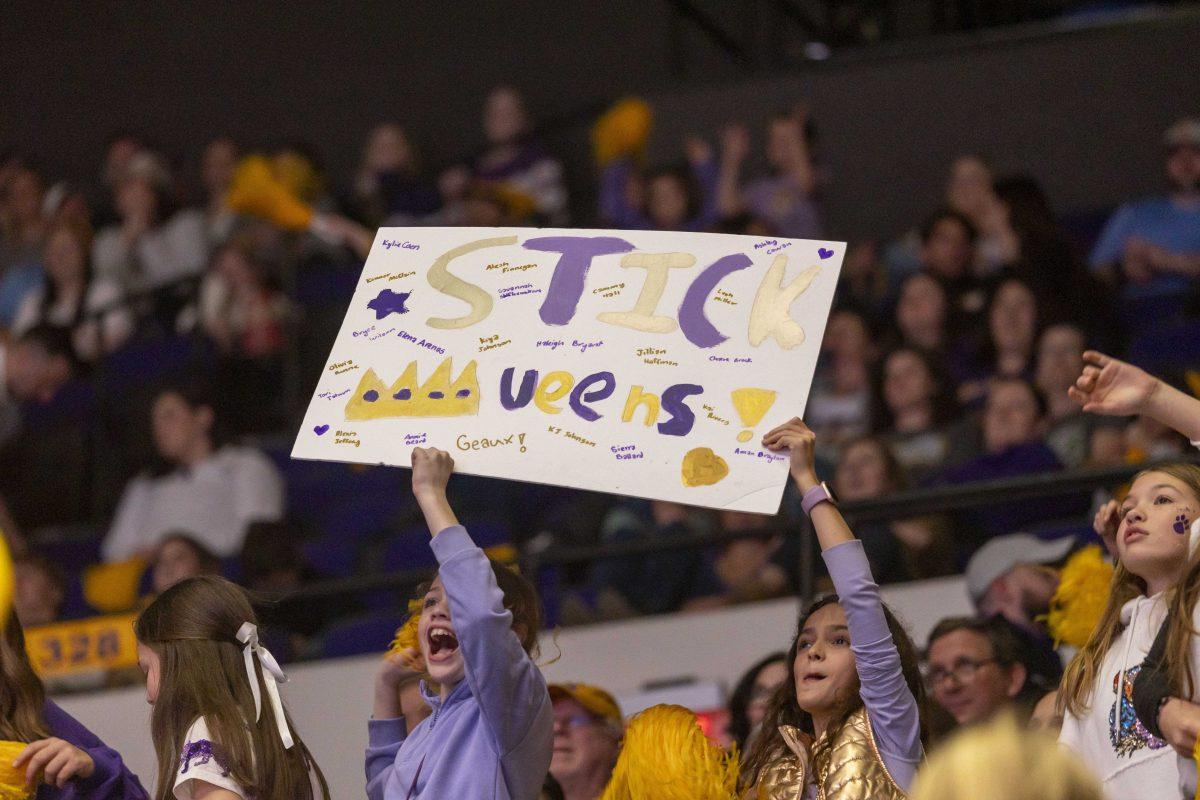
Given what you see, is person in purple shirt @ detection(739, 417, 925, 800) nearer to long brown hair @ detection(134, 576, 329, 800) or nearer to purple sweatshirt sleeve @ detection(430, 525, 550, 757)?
purple sweatshirt sleeve @ detection(430, 525, 550, 757)

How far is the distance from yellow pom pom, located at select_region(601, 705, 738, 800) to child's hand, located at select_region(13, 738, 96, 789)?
898 millimetres

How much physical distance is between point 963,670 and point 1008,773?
229cm

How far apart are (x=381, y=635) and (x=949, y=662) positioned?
1978 millimetres

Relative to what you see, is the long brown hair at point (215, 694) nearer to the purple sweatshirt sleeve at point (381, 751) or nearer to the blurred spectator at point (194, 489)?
the purple sweatshirt sleeve at point (381, 751)

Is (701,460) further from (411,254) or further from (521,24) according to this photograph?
(521,24)

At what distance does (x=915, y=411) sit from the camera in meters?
Answer: 5.86

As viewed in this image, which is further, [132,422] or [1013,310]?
[132,422]

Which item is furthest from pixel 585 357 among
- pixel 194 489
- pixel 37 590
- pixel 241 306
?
pixel 241 306

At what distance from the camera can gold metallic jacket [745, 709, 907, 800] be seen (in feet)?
9.58

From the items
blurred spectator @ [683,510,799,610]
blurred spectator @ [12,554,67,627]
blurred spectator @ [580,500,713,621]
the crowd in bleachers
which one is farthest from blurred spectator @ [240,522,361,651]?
blurred spectator @ [683,510,799,610]

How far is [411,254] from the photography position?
3549 millimetres

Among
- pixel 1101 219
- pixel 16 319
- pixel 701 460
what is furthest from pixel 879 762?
pixel 16 319

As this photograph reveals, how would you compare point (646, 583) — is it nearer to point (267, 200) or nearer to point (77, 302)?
point (267, 200)

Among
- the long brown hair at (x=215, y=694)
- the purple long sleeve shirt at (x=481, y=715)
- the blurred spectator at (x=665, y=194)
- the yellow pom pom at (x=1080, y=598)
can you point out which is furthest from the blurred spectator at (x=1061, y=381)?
the long brown hair at (x=215, y=694)
